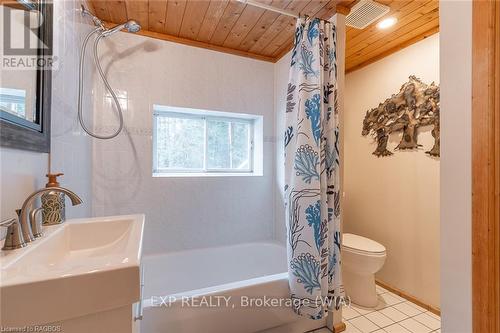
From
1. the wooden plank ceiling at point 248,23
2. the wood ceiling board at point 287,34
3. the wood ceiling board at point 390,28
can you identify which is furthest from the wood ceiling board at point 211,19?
the wood ceiling board at point 390,28

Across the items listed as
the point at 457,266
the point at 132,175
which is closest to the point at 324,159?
the point at 457,266

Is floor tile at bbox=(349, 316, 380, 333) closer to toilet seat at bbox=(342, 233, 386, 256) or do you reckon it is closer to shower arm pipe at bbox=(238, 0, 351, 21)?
toilet seat at bbox=(342, 233, 386, 256)

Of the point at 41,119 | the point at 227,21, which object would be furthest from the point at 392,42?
the point at 41,119

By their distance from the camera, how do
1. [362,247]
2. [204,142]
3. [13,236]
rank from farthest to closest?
[204,142] → [362,247] → [13,236]

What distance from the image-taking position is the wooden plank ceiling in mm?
1605

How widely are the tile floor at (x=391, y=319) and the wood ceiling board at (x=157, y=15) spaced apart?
98.6 inches

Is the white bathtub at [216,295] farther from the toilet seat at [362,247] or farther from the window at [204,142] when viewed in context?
the window at [204,142]

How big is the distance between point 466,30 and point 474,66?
0.42ft

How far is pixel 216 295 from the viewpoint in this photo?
1333mm

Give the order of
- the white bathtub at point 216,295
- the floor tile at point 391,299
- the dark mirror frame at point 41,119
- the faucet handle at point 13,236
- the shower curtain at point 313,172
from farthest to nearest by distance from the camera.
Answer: the floor tile at point 391,299
the shower curtain at point 313,172
the white bathtub at point 216,295
the dark mirror frame at point 41,119
the faucet handle at point 13,236

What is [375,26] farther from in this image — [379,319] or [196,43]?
[379,319]

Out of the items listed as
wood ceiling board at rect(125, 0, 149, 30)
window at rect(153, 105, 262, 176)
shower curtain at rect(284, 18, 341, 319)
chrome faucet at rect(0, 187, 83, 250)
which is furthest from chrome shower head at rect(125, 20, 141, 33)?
chrome faucet at rect(0, 187, 83, 250)

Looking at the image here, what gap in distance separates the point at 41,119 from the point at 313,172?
4.33 feet

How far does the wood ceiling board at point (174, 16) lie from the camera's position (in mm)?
1606
